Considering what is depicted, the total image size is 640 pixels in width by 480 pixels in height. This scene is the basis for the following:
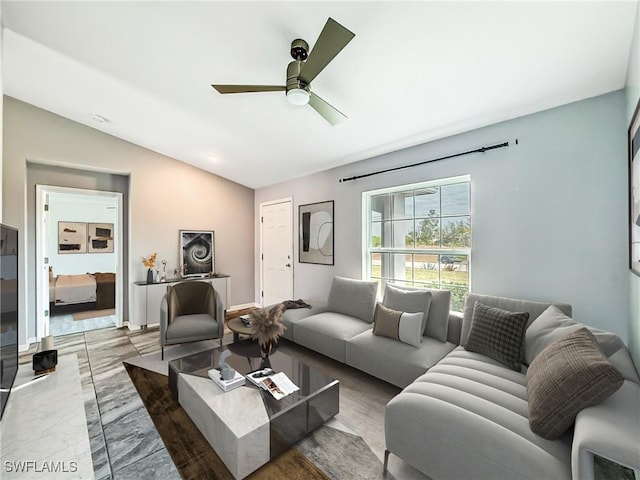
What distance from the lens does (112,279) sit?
5.18 m

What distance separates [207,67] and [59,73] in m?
1.73

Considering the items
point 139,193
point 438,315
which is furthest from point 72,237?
point 438,315

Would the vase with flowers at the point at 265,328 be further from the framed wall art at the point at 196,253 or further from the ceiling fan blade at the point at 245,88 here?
the framed wall art at the point at 196,253

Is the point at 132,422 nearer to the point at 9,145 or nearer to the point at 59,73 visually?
the point at 59,73

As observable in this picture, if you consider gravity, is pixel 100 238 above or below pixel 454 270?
above

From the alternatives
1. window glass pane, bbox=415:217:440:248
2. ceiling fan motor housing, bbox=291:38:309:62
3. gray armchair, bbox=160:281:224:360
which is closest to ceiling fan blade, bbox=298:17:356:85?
ceiling fan motor housing, bbox=291:38:309:62

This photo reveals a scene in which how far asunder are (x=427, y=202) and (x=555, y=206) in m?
1.14

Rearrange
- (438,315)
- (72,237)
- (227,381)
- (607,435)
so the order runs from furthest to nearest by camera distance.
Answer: (72,237), (438,315), (227,381), (607,435)

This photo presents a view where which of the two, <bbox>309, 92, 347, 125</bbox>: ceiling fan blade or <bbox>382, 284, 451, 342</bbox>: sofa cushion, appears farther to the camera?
<bbox>382, 284, 451, 342</bbox>: sofa cushion

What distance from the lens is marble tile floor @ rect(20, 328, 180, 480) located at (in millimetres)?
1610

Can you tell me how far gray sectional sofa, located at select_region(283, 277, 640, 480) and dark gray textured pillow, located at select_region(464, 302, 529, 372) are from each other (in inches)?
1.5

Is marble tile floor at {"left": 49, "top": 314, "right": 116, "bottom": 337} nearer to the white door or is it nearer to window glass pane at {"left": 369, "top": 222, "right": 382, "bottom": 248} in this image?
the white door

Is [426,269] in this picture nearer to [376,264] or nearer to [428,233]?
[428,233]

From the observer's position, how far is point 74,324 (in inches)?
171
